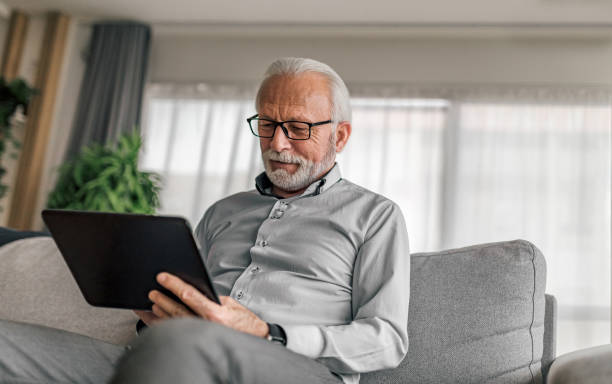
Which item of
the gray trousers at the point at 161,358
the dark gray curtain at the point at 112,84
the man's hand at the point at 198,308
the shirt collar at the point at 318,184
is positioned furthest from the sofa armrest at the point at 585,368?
the dark gray curtain at the point at 112,84

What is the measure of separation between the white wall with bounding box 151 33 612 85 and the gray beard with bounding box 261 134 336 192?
2825 millimetres

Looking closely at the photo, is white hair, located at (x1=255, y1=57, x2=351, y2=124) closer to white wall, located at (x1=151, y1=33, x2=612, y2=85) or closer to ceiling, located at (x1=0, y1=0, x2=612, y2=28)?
ceiling, located at (x1=0, y1=0, x2=612, y2=28)

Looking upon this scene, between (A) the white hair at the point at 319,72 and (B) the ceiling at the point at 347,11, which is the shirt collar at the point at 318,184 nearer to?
(A) the white hair at the point at 319,72

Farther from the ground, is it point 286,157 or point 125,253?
point 286,157

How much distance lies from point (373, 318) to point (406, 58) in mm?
3351

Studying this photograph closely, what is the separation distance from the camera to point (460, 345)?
1.30 meters

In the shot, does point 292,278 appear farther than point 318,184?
No

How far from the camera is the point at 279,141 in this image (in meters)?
1.51

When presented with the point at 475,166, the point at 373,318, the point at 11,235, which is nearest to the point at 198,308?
the point at 373,318

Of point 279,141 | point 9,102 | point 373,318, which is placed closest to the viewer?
point 373,318

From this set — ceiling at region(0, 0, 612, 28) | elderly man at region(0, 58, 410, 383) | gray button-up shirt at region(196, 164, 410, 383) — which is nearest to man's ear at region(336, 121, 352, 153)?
elderly man at region(0, 58, 410, 383)

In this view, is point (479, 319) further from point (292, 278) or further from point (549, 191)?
point (549, 191)

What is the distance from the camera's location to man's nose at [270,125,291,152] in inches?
59.4

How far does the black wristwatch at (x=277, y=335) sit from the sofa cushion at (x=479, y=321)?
0.33 meters
